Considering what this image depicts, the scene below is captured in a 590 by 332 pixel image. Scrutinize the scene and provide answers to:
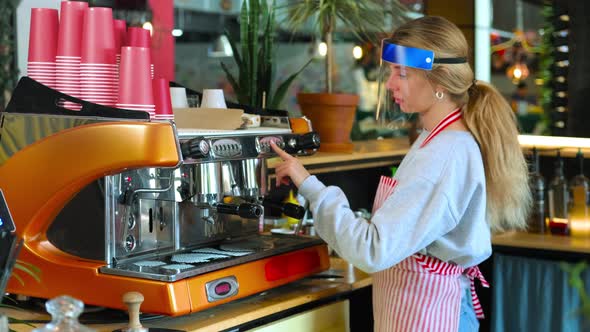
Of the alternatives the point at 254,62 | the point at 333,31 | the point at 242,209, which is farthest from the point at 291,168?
the point at 333,31

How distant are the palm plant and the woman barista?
0.93 metres

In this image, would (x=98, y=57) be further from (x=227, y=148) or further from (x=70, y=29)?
(x=227, y=148)

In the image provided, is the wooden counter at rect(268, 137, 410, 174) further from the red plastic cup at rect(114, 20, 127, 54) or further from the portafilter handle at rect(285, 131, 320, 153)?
the red plastic cup at rect(114, 20, 127, 54)

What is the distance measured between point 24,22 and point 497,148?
1409 millimetres

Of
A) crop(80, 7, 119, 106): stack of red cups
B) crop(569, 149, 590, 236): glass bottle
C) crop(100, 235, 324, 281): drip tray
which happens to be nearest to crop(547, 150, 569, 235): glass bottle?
crop(569, 149, 590, 236): glass bottle

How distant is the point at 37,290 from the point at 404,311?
92 cm

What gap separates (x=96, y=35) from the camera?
2.13m

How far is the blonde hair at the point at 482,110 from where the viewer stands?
231cm

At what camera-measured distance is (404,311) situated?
7.74 feet

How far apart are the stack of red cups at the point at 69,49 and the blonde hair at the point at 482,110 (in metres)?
0.79

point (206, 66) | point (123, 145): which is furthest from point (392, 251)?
point (206, 66)

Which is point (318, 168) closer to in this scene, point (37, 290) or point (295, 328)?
point (295, 328)

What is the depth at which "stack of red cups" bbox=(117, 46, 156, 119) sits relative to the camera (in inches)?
82.4

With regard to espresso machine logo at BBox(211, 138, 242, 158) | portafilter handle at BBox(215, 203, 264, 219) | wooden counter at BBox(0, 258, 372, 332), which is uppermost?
espresso machine logo at BBox(211, 138, 242, 158)
